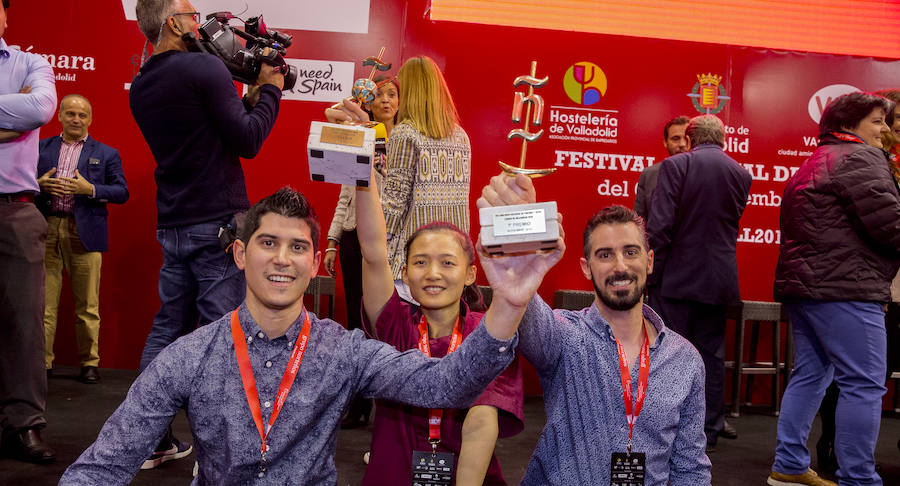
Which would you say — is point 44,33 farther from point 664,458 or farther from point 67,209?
point 664,458

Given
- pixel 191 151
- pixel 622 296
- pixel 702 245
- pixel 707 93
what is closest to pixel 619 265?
pixel 622 296

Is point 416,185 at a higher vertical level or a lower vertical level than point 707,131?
lower

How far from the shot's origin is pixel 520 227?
4.08 feet

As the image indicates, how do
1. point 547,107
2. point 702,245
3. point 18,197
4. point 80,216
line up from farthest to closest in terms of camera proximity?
point 547,107, point 80,216, point 702,245, point 18,197

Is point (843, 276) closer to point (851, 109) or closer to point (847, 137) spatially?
point (847, 137)

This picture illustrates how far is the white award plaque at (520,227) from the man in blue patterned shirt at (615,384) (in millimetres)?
463

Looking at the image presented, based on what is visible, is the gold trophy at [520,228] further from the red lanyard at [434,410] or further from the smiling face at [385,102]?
the smiling face at [385,102]

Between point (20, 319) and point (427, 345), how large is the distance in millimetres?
1803

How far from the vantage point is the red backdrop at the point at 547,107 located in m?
4.89

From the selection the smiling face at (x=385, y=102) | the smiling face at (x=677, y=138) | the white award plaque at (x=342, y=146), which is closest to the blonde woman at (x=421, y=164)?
the smiling face at (x=385, y=102)

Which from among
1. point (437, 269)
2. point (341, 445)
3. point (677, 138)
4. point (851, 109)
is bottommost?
point (341, 445)

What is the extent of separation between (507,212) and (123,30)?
4.54 m

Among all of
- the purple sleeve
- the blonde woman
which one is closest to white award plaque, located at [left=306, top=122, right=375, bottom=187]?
the purple sleeve

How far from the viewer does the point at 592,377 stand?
180cm
